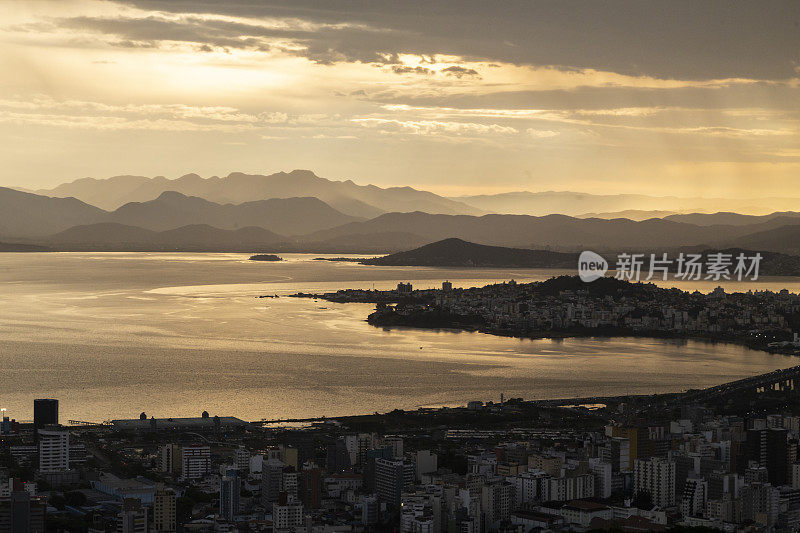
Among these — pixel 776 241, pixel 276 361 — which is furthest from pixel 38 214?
pixel 276 361

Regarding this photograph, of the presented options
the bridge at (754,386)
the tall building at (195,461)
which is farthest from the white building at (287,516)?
the bridge at (754,386)

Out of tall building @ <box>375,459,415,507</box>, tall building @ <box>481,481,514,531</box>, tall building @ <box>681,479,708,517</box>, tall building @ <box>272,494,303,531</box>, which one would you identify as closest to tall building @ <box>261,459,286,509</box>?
tall building @ <box>272,494,303,531</box>

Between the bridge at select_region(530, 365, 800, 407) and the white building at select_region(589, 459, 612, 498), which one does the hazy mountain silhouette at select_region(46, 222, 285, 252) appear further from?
the white building at select_region(589, 459, 612, 498)

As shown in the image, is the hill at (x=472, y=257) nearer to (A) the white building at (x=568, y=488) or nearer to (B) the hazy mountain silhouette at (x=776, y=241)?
(B) the hazy mountain silhouette at (x=776, y=241)

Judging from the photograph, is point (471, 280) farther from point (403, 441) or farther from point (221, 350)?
point (403, 441)

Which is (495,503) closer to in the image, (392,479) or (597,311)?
(392,479)

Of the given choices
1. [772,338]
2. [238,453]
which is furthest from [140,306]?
[238,453]

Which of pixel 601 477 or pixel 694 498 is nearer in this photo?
pixel 694 498
